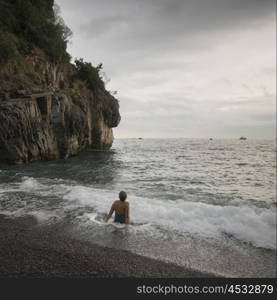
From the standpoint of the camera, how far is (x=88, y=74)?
5638 cm

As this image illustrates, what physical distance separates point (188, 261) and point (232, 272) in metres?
Result: 1.15

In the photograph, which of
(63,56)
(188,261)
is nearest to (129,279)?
(188,261)

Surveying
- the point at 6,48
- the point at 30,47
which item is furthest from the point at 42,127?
the point at 30,47

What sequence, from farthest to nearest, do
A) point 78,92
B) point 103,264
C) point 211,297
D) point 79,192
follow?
point 78,92 → point 79,192 → point 103,264 → point 211,297

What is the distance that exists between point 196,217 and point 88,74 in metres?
50.6

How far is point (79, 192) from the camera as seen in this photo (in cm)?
1602

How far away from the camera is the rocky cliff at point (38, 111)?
2934 cm

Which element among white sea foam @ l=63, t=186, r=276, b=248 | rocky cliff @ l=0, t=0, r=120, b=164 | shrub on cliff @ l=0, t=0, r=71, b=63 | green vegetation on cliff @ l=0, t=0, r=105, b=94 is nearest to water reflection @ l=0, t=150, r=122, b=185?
rocky cliff @ l=0, t=0, r=120, b=164

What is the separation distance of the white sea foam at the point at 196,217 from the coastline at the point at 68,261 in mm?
3267

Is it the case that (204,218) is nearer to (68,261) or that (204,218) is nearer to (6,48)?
(68,261)

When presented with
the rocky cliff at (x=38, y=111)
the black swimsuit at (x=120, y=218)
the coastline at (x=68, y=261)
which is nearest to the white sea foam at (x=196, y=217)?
the black swimsuit at (x=120, y=218)

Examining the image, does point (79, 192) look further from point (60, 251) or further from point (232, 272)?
point (232, 272)

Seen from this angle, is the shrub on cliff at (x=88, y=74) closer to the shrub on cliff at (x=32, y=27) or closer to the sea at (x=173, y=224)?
the shrub on cliff at (x=32, y=27)

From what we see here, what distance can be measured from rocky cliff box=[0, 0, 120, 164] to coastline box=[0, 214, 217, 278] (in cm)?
2389
